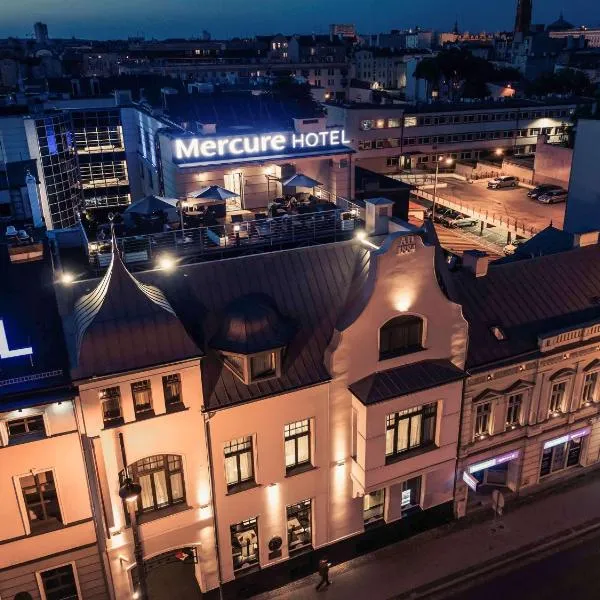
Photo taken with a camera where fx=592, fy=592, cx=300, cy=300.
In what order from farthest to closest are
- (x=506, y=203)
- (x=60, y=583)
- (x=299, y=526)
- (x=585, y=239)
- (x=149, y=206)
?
(x=506, y=203) < (x=585, y=239) < (x=149, y=206) < (x=299, y=526) < (x=60, y=583)

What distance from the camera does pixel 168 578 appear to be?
3027 centimetres

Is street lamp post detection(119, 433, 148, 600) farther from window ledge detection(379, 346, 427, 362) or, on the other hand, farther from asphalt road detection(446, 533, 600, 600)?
asphalt road detection(446, 533, 600, 600)

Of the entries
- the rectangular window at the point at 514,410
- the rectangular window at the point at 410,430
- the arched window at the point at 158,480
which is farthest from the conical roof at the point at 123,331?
the rectangular window at the point at 514,410

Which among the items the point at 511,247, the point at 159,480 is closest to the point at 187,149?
the point at 159,480

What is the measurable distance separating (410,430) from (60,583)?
1784 cm

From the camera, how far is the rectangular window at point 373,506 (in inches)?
1270

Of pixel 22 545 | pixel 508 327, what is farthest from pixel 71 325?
pixel 508 327

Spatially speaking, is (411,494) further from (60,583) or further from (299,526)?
(60,583)

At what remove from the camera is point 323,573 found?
1180 inches

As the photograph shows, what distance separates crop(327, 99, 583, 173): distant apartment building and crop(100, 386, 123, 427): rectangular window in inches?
3578

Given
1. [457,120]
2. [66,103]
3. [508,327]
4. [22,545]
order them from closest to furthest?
[22,545] < [508,327] < [66,103] < [457,120]

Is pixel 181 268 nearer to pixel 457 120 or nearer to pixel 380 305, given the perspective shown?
pixel 380 305

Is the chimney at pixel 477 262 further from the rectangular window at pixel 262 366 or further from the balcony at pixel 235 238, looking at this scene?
the rectangular window at pixel 262 366

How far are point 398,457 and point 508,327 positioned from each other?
10108 mm
